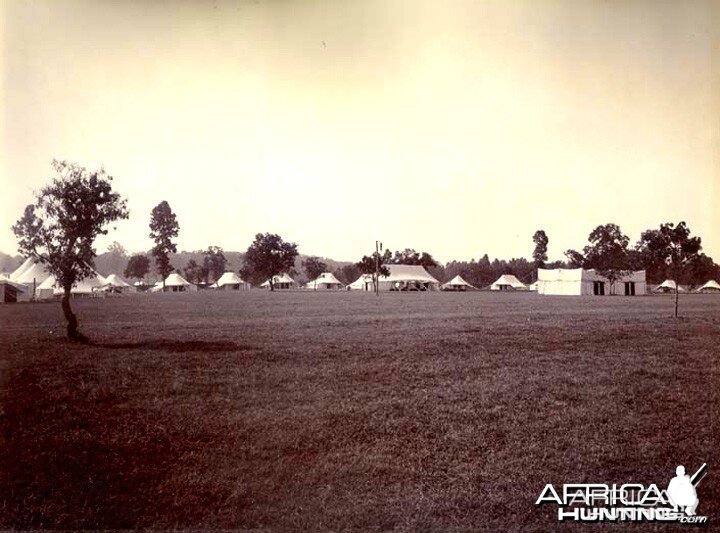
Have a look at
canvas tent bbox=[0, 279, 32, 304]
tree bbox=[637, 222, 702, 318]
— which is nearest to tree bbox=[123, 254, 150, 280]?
canvas tent bbox=[0, 279, 32, 304]

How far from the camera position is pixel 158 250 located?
775 centimetres

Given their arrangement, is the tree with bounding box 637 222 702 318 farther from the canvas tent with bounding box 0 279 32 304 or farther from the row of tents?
the canvas tent with bounding box 0 279 32 304

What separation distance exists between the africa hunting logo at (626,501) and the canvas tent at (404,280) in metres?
54.9

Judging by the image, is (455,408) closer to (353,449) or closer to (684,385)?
(353,449)

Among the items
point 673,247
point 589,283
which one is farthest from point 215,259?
point 589,283

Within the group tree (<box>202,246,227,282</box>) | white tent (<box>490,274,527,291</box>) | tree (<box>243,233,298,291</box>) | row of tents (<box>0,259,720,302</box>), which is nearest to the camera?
tree (<box>243,233,298,291</box>)

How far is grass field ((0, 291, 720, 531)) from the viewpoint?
423 cm

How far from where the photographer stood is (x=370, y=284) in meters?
63.4

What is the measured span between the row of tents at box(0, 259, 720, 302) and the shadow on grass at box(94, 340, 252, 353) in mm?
1513

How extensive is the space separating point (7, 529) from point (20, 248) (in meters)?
4.59

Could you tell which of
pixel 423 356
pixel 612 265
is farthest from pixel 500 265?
pixel 423 356

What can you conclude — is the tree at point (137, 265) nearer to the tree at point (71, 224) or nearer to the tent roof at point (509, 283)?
the tree at point (71, 224)

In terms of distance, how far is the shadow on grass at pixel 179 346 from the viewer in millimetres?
8203

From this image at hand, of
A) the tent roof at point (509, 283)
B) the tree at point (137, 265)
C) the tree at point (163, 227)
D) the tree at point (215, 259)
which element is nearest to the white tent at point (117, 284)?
the tree at point (215, 259)
